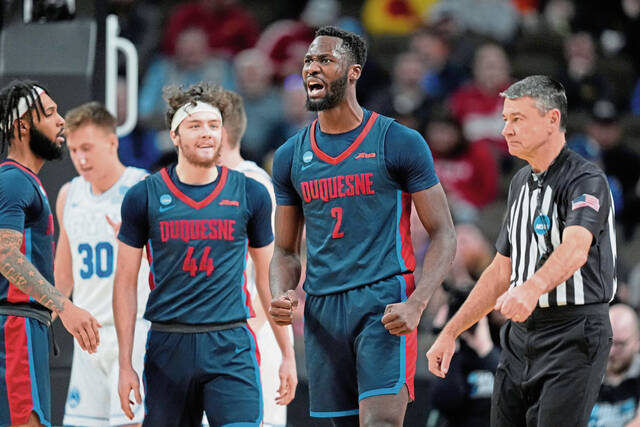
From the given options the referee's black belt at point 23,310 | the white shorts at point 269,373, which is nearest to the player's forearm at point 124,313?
the referee's black belt at point 23,310

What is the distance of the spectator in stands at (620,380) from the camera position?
7.49 metres

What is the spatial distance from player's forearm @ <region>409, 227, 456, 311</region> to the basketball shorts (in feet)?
3.72

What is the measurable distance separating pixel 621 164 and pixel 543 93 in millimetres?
6774

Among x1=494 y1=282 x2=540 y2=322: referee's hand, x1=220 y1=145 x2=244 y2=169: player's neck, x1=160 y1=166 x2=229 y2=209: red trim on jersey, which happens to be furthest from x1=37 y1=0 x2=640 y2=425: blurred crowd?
x1=494 y1=282 x2=540 y2=322: referee's hand

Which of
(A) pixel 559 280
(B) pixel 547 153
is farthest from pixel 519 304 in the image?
(B) pixel 547 153

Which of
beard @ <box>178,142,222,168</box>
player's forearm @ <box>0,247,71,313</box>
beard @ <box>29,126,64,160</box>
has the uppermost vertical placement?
beard @ <box>29,126,64,160</box>

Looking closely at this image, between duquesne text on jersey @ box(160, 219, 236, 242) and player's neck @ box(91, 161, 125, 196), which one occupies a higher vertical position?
player's neck @ box(91, 161, 125, 196)

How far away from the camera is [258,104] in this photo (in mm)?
12156

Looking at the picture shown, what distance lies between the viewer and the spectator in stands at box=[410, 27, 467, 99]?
12336mm

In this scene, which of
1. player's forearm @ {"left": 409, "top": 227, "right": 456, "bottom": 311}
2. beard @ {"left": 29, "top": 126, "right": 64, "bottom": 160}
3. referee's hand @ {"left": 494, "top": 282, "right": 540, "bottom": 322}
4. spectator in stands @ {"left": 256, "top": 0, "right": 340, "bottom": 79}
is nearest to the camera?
referee's hand @ {"left": 494, "top": 282, "right": 540, "bottom": 322}

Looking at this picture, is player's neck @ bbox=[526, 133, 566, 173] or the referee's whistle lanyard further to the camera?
player's neck @ bbox=[526, 133, 566, 173]

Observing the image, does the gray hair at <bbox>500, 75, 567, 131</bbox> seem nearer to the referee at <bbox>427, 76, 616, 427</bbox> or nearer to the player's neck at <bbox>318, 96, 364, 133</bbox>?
the referee at <bbox>427, 76, 616, 427</bbox>

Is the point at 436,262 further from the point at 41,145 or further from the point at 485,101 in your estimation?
the point at 485,101

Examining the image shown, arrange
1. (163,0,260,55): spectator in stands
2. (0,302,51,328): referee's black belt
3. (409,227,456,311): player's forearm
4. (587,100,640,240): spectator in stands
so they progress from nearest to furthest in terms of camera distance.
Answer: (409,227,456,311): player's forearm → (0,302,51,328): referee's black belt → (587,100,640,240): spectator in stands → (163,0,260,55): spectator in stands
